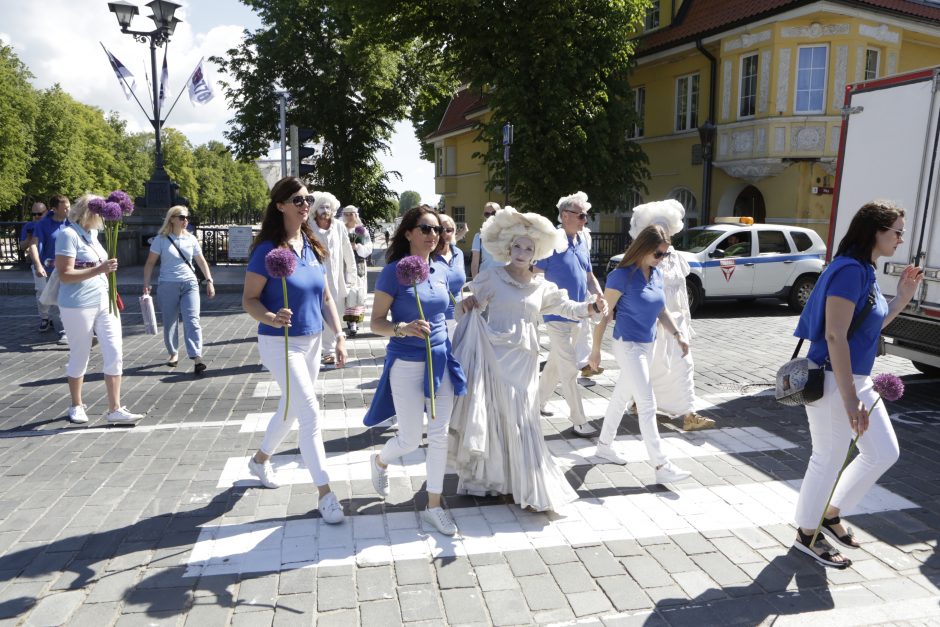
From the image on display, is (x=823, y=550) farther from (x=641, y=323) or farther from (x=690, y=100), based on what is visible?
(x=690, y=100)

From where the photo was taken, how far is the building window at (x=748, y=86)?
19.8 meters

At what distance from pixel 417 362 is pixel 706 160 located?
A: 18791mm

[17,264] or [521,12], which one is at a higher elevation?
[521,12]

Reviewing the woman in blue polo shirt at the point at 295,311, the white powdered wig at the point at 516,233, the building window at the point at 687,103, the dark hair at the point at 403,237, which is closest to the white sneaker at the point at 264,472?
the woman in blue polo shirt at the point at 295,311

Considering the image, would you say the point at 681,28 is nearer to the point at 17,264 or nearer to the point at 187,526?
the point at 17,264

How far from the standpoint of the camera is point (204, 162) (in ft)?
350

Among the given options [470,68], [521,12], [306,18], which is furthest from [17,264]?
[306,18]

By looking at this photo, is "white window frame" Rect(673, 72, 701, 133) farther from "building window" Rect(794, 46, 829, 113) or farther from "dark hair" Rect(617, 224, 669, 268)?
"dark hair" Rect(617, 224, 669, 268)

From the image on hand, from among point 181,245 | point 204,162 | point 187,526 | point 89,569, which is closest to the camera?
point 89,569

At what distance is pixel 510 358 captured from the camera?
4.32 m

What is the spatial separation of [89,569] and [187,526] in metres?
0.60

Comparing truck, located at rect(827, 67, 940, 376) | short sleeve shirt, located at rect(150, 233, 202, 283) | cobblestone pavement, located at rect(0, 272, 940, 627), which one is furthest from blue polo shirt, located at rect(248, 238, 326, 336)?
truck, located at rect(827, 67, 940, 376)

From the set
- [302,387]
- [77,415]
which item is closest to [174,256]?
[77,415]

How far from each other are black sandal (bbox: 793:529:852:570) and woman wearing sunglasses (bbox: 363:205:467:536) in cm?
193
